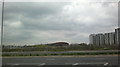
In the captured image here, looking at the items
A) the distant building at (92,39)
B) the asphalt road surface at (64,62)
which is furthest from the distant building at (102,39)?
the asphalt road surface at (64,62)

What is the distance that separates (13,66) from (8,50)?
15.1 metres

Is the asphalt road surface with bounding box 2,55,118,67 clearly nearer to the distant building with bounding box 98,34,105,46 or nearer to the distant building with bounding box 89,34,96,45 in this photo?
the distant building with bounding box 89,34,96,45

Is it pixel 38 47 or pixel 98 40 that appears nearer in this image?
pixel 38 47

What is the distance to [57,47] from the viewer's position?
3105cm

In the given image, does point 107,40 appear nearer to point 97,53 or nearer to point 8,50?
point 97,53

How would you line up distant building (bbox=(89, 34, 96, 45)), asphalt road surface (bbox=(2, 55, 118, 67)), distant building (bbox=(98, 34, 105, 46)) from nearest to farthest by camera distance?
asphalt road surface (bbox=(2, 55, 118, 67)) < distant building (bbox=(89, 34, 96, 45)) < distant building (bbox=(98, 34, 105, 46))

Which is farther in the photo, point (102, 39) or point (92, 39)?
point (102, 39)

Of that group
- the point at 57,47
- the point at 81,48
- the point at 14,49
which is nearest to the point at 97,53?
the point at 81,48

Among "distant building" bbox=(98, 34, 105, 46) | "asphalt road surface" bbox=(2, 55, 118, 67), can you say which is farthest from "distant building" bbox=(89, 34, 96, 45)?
"asphalt road surface" bbox=(2, 55, 118, 67)

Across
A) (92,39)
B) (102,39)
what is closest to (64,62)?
(92,39)

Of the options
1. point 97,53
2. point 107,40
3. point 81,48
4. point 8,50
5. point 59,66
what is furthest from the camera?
point 107,40

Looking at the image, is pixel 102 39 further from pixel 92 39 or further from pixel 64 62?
pixel 64 62

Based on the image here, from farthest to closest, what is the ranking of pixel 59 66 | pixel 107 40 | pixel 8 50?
pixel 107 40 → pixel 8 50 → pixel 59 66

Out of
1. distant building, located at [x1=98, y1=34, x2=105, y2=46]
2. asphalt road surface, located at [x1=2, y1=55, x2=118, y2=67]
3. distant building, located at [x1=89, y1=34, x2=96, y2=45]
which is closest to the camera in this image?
asphalt road surface, located at [x1=2, y1=55, x2=118, y2=67]
